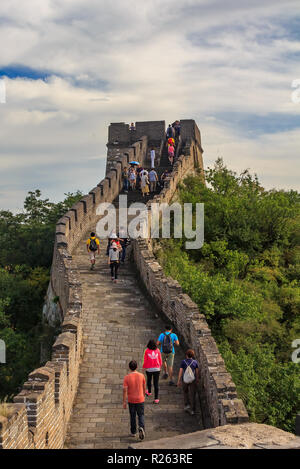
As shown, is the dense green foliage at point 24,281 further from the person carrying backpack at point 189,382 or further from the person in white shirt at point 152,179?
the person carrying backpack at point 189,382

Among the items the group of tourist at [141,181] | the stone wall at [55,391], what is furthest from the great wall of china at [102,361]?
the group of tourist at [141,181]

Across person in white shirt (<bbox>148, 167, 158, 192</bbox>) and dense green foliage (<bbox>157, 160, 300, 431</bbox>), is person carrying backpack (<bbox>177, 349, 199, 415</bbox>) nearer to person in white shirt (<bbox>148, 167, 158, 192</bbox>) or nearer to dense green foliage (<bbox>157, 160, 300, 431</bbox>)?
dense green foliage (<bbox>157, 160, 300, 431</bbox>)

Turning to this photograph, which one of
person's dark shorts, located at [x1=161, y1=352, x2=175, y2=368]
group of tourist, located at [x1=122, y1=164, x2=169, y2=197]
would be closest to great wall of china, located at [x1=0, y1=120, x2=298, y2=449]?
person's dark shorts, located at [x1=161, y1=352, x2=175, y2=368]

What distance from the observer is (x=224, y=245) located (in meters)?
19.7

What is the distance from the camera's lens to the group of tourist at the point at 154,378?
25.5 ft

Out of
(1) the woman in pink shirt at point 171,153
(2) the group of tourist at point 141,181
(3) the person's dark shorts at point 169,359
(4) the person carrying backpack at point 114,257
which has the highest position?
(1) the woman in pink shirt at point 171,153

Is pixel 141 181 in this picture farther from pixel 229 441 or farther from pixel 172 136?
pixel 229 441

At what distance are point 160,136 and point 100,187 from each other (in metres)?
10.1

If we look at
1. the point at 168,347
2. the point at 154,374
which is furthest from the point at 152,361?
the point at 168,347
